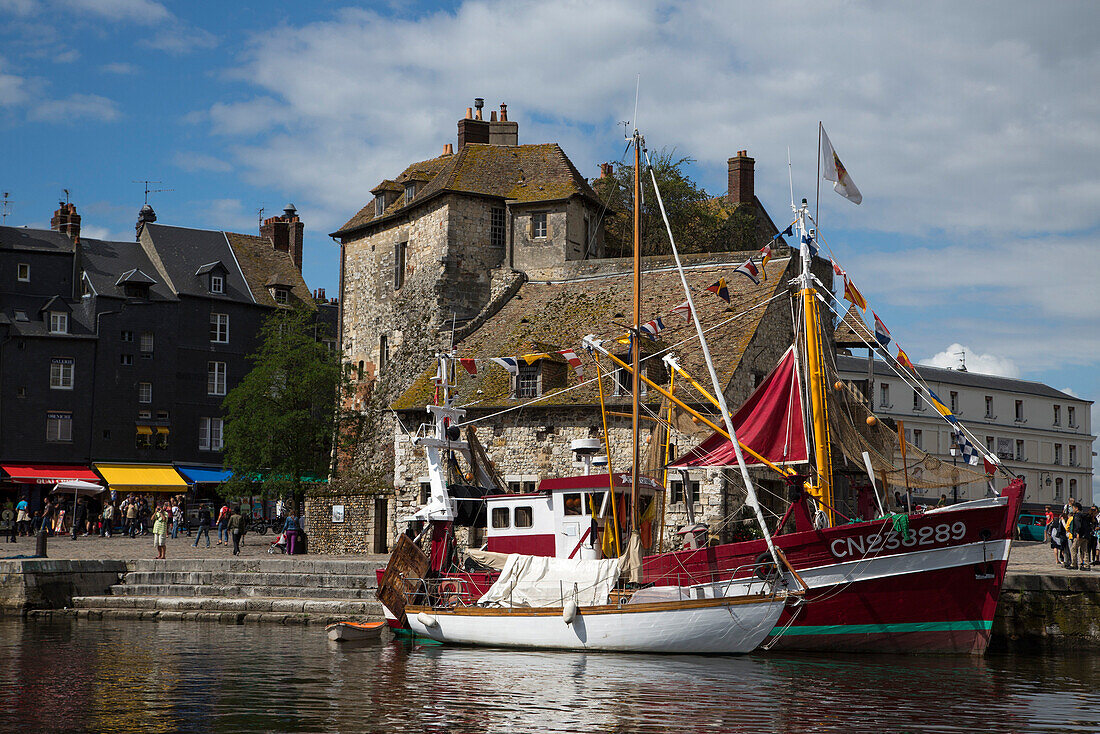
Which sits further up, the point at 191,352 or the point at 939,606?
the point at 191,352

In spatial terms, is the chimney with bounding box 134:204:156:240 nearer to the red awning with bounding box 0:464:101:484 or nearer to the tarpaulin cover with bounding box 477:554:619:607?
the red awning with bounding box 0:464:101:484

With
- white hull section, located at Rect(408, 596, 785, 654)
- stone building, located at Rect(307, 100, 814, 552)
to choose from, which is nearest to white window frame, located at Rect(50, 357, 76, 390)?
stone building, located at Rect(307, 100, 814, 552)

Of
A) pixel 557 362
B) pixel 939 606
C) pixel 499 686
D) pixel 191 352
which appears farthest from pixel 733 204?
pixel 499 686

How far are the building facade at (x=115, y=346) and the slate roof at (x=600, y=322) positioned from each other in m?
19.9

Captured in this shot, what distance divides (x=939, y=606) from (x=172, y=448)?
1597 inches

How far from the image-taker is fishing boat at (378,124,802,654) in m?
19.8

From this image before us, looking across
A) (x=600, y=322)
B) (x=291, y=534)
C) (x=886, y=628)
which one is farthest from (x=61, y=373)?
(x=886, y=628)

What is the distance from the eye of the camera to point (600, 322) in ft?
119

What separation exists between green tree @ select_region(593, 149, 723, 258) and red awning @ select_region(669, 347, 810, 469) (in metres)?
23.7

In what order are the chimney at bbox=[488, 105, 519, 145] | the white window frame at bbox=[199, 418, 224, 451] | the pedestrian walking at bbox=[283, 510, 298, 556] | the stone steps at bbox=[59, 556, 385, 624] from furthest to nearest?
the white window frame at bbox=[199, 418, 224, 451] → the chimney at bbox=[488, 105, 519, 145] → the pedestrian walking at bbox=[283, 510, 298, 556] → the stone steps at bbox=[59, 556, 385, 624]

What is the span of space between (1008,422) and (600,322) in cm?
3794

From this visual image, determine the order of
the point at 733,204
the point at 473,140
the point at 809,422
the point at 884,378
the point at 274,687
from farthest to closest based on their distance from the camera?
1. the point at 884,378
2. the point at 733,204
3. the point at 473,140
4. the point at 809,422
5. the point at 274,687

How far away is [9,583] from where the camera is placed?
26.8 metres

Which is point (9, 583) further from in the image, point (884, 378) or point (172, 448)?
point (884, 378)
